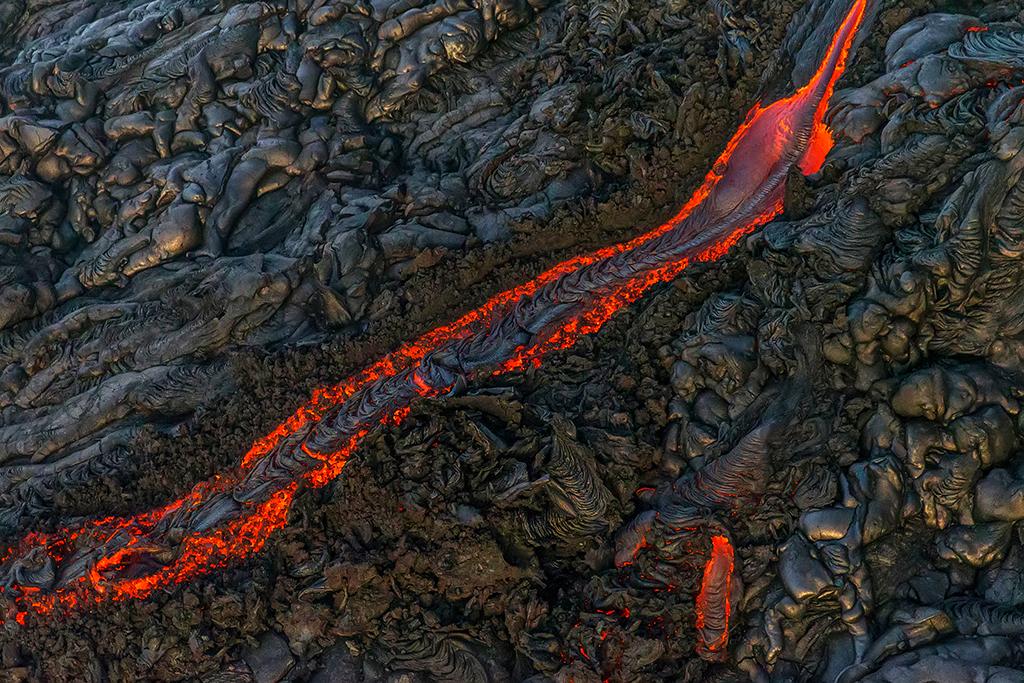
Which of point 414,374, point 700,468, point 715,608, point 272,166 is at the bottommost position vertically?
point 715,608

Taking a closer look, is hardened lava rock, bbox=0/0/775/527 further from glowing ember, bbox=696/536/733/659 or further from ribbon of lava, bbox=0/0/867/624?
glowing ember, bbox=696/536/733/659

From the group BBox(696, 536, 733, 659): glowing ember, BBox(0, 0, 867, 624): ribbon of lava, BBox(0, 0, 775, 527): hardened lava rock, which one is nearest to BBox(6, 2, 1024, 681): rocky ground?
BBox(696, 536, 733, 659): glowing ember

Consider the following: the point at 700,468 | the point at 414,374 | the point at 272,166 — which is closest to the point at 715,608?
the point at 700,468

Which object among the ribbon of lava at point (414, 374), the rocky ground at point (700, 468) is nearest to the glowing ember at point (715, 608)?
the rocky ground at point (700, 468)

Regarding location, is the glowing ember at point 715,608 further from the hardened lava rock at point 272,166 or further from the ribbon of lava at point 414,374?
the hardened lava rock at point 272,166

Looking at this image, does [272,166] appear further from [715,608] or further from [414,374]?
[715,608]

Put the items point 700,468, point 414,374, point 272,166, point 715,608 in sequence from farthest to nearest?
point 272,166
point 414,374
point 700,468
point 715,608
